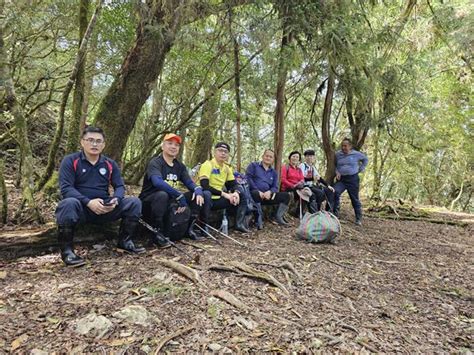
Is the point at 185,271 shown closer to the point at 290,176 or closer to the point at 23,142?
the point at 23,142

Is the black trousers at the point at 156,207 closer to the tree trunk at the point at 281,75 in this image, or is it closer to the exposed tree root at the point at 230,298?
the exposed tree root at the point at 230,298

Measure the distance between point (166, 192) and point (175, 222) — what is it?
0.39m

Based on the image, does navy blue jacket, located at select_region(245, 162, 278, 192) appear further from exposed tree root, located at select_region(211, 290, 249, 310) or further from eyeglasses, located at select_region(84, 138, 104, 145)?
exposed tree root, located at select_region(211, 290, 249, 310)

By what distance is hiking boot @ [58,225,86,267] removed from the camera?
3.56 m

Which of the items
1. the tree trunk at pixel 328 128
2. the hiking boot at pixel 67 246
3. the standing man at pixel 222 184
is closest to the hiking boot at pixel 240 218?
the standing man at pixel 222 184

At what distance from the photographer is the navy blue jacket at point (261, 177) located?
6.36 m

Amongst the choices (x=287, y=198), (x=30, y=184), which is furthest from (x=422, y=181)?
(x=30, y=184)

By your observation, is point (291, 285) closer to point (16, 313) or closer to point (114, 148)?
point (16, 313)

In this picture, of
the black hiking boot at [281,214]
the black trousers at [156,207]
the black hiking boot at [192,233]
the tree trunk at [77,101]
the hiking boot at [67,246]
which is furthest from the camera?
the black hiking boot at [281,214]

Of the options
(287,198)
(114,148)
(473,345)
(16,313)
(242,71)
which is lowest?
(473,345)

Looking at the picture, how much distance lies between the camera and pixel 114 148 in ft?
18.7

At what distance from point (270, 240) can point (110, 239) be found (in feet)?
7.52

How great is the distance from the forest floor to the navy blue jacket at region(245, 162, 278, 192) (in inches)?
63.4

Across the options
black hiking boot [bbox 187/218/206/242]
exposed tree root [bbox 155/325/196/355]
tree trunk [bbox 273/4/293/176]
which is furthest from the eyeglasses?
tree trunk [bbox 273/4/293/176]
